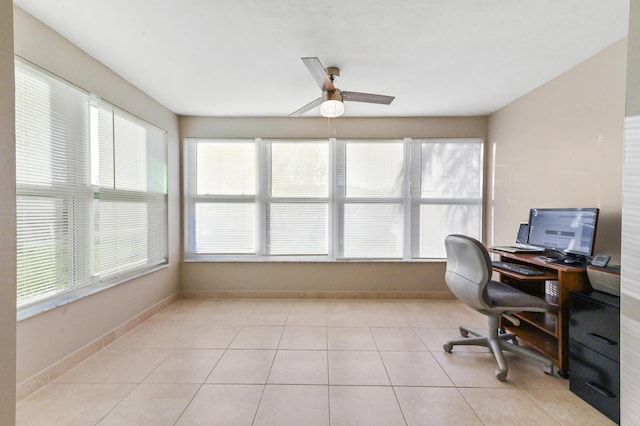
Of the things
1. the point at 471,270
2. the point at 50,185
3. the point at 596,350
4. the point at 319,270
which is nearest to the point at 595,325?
the point at 596,350

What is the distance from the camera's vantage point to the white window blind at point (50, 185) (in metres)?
1.86

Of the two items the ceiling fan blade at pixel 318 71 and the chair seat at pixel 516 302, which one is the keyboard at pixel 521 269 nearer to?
the chair seat at pixel 516 302

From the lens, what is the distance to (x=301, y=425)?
165 centimetres

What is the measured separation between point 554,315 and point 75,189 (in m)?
4.06

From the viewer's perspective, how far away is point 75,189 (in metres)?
2.27

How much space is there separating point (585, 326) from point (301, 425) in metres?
1.98

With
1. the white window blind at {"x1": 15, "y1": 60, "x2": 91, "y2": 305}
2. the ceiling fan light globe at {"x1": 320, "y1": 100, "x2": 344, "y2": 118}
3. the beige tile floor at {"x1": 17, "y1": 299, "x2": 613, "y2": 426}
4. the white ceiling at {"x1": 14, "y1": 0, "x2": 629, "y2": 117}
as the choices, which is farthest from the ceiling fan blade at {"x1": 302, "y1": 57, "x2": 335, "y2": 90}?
the beige tile floor at {"x1": 17, "y1": 299, "x2": 613, "y2": 426}

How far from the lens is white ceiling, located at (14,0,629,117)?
70.3 inches

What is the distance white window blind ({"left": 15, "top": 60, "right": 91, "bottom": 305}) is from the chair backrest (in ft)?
10.3

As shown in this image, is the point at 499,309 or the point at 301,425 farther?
the point at 499,309

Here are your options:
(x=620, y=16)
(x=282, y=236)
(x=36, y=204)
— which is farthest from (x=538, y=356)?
(x=36, y=204)

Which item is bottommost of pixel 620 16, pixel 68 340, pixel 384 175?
pixel 68 340

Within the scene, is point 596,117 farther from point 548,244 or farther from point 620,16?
point 548,244

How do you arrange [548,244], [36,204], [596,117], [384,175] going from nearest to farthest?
[36,204]
[596,117]
[548,244]
[384,175]
